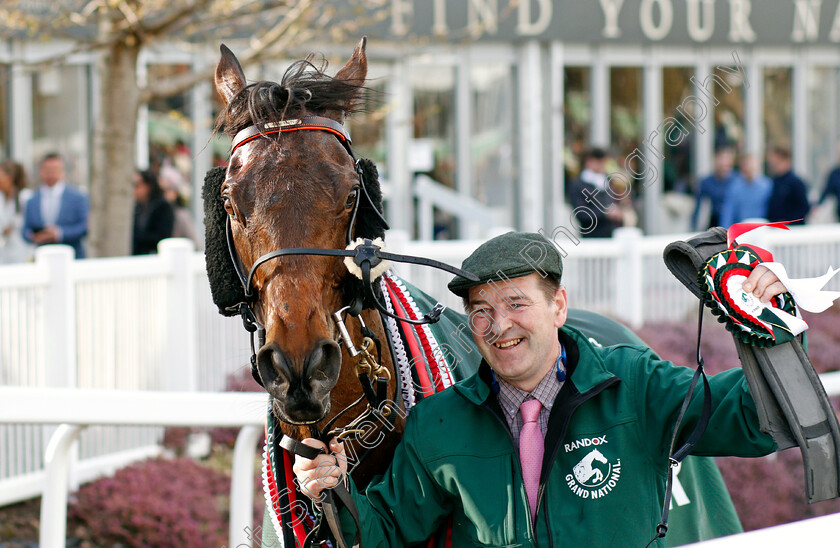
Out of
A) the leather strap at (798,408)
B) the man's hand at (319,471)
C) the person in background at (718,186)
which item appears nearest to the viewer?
the leather strap at (798,408)

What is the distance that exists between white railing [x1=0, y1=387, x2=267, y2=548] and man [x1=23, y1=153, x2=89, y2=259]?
556cm

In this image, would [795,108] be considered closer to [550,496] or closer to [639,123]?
[639,123]

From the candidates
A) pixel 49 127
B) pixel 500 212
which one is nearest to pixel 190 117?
pixel 49 127

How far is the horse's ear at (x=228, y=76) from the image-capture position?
271 cm

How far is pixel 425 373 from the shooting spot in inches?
103

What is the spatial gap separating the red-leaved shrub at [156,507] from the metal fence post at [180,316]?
94cm

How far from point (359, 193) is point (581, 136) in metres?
11.6

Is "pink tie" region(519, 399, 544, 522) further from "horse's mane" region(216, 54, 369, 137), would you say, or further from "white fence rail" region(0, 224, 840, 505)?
"white fence rail" region(0, 224, 840, 505)

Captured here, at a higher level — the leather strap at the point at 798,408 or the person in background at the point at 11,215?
the person in background at the point at 11,215

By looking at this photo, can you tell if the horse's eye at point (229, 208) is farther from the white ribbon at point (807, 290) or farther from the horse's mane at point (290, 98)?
the white ribbon at point (807, 290)

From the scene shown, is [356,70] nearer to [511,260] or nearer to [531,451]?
[511,260]

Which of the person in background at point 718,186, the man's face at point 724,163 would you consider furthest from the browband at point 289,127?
the man's face at point 724,163

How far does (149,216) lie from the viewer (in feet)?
26.2

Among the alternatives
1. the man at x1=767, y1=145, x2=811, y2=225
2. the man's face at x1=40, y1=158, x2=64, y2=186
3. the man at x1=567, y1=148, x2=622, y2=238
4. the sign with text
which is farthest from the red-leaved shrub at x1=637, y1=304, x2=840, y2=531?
the sign with text
